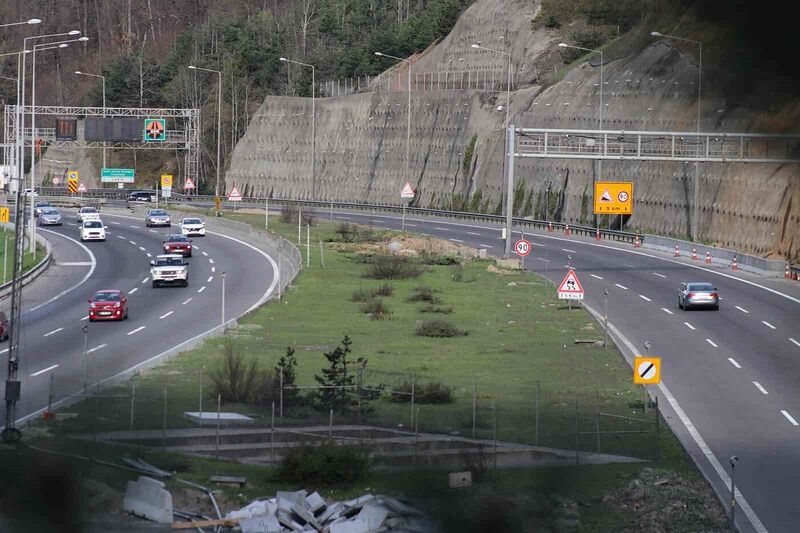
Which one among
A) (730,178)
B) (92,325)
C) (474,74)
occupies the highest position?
(474,74)

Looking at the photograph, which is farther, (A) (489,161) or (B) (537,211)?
(A) (489,161)

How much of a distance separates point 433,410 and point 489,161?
269 ft

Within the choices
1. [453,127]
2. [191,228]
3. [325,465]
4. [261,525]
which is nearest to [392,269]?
[191,228]

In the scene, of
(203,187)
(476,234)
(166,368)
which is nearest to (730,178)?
(166,368)

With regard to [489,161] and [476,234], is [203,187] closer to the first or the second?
[489,161]

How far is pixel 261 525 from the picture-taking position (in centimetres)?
2030

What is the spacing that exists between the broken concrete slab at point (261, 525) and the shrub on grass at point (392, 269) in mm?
44960

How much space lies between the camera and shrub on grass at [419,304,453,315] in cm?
5192

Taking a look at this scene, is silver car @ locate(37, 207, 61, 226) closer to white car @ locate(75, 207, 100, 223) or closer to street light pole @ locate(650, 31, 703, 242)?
white car @ locate(75, 207, 100, 223)

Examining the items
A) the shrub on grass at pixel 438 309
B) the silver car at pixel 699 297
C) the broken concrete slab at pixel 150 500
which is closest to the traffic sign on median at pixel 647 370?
the broken concrete slab at pixel 150 500

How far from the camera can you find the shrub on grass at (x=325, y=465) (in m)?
22.8

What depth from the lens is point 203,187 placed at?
150375mm

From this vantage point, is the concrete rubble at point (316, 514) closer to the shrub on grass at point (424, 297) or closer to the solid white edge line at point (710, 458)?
the solid white edge line at point (710, 458)

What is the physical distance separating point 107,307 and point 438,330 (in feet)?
44.6
